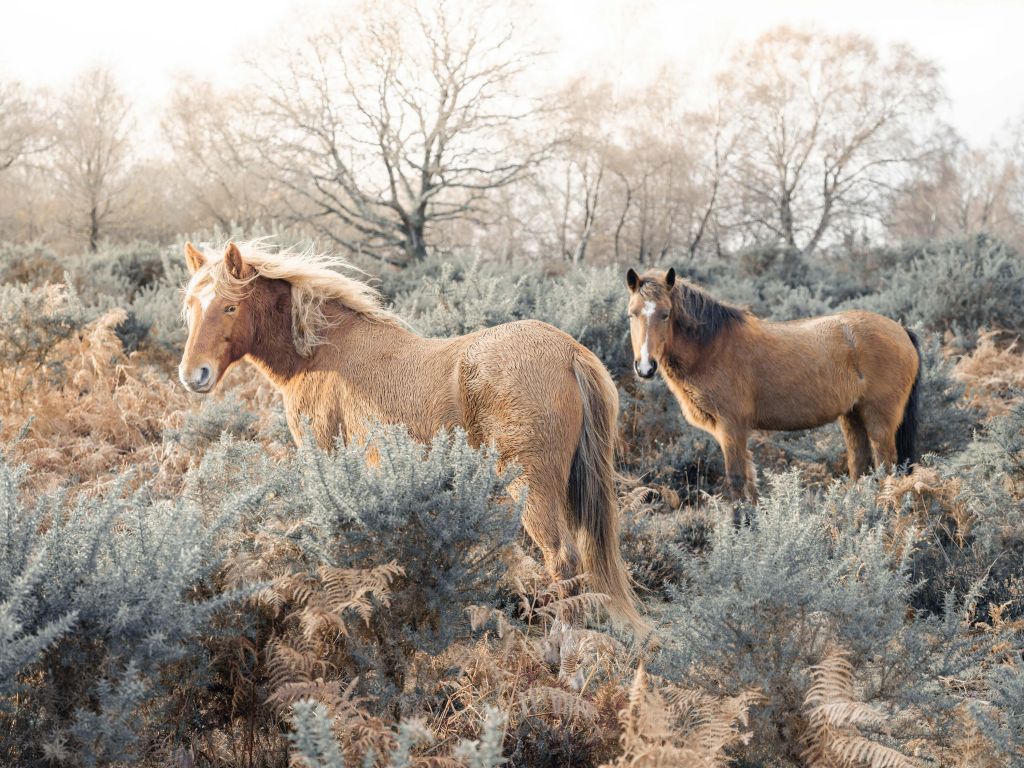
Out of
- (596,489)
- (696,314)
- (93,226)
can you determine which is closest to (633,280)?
(696,314)

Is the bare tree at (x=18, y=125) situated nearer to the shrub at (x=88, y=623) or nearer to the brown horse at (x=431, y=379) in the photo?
the brown horse at (x=431, y=379)

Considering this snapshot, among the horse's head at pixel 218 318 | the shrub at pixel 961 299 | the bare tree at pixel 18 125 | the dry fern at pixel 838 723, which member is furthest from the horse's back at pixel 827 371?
the bare tree at pixel 18 125

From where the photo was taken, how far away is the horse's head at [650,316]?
5.93 metres

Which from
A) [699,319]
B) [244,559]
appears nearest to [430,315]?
[699,319]

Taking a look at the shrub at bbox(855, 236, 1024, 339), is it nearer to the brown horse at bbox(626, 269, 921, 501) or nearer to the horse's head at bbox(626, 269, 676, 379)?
the brown horse at bbox(626, 269, 921, 501)

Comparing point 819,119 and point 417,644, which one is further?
point 819,119

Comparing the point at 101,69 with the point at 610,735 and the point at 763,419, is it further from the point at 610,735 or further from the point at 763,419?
the point at 610,735

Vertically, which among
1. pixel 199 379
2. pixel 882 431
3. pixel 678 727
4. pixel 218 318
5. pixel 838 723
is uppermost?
pixel 218 318

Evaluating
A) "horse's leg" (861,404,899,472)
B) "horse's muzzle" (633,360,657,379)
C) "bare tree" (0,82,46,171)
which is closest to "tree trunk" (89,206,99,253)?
"bare tree" (0,82,46,171)

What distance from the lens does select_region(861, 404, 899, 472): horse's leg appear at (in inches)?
252

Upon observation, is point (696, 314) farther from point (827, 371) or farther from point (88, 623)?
point (88, 623)

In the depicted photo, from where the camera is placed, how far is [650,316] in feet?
19.8

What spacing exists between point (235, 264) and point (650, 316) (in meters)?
3.03

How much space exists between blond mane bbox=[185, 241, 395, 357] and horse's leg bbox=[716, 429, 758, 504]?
2.85 m
